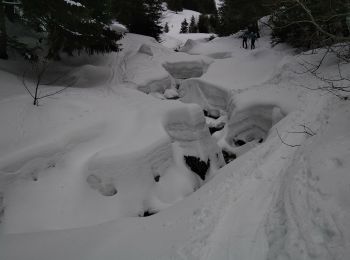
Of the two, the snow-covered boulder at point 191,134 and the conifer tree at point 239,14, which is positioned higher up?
the conifer tree at point 239,14

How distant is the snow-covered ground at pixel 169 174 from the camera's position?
429 cm

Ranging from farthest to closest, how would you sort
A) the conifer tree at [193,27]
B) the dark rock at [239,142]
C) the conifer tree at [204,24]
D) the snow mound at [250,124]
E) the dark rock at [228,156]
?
the conifer tree at [193,27]
the conifer tree at [204,24]
the dark rock at [239,142]
the snow mound at [250,124]
the dark rock at [228,156]

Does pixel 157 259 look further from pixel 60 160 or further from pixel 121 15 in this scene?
pixel 121 15

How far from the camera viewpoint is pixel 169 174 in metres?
8.09

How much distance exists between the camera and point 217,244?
4.36 metres

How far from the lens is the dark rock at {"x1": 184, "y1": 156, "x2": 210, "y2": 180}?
8.91 metres

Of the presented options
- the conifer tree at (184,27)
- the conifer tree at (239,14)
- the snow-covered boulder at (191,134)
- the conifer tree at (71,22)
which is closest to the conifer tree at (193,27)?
the conifer tree at (184,27)

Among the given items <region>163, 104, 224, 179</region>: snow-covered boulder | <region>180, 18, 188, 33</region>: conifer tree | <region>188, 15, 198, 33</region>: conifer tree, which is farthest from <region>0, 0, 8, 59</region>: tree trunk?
<region>180, 18, 188, 33</region>: conifer tree

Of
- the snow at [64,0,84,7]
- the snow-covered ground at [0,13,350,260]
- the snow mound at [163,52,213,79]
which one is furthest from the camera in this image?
the snow mound at [163,52,213,79]

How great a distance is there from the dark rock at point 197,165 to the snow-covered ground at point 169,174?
3 centimetres

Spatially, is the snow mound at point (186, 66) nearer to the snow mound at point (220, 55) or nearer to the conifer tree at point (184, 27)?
the snow mound at point (220, 55)

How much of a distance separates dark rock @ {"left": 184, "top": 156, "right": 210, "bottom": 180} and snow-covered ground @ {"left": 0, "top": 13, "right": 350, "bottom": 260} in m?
0.03

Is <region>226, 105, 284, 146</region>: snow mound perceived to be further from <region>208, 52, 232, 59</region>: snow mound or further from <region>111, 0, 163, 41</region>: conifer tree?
<region>111, 0, 163, 41</region>: conifer tree

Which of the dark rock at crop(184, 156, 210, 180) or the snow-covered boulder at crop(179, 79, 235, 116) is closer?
the dark rock at crop(184, 156, 210, 180)
